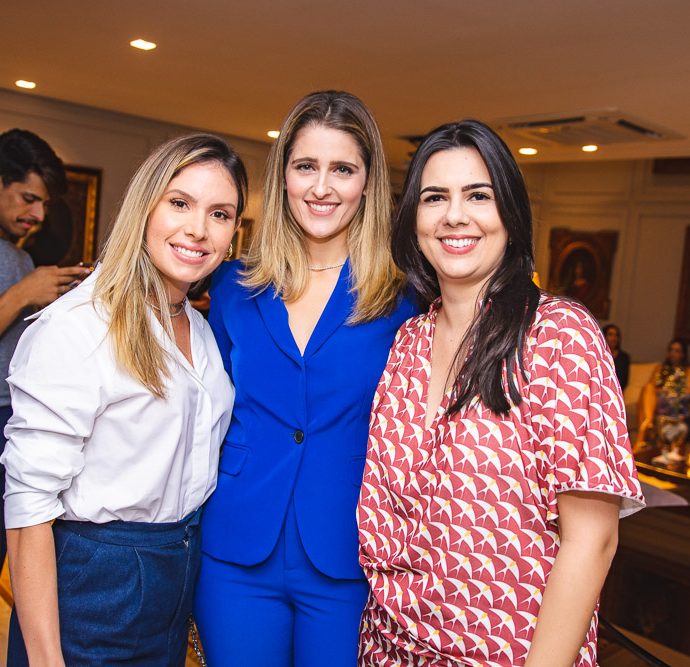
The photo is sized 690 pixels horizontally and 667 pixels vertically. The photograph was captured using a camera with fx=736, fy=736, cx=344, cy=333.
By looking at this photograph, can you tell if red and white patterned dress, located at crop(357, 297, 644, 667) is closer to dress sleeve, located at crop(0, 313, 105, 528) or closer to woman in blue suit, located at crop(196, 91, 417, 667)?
woman in blue suit, located at crop(196, 91, 417, 667)

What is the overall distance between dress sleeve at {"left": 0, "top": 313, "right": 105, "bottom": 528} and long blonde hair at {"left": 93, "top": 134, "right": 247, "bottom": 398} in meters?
0.08

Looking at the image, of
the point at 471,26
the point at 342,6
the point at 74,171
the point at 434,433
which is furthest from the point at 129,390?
the point at 74,171

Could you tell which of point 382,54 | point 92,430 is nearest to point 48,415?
point 92,430

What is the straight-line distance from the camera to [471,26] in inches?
155

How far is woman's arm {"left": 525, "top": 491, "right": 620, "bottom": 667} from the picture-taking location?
124 centimetres

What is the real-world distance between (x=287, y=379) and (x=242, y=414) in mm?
144

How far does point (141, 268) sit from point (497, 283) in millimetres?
723

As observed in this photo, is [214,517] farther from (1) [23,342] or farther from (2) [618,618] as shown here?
(2) [618,618]

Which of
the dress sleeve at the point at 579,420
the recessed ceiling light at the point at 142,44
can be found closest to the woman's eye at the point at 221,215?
the dress sleeve at the point at 579,420

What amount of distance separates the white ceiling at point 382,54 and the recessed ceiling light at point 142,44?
5cm

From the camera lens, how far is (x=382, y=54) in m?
4.57

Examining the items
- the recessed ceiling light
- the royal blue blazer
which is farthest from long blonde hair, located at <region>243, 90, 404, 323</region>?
the recessed ceiling light

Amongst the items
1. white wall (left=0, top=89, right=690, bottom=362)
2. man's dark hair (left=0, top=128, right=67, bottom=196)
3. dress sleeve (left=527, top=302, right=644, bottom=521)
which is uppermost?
white wall (left=0, top=89, right=690, bottom=362)

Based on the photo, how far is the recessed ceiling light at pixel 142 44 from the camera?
4.76 meters
